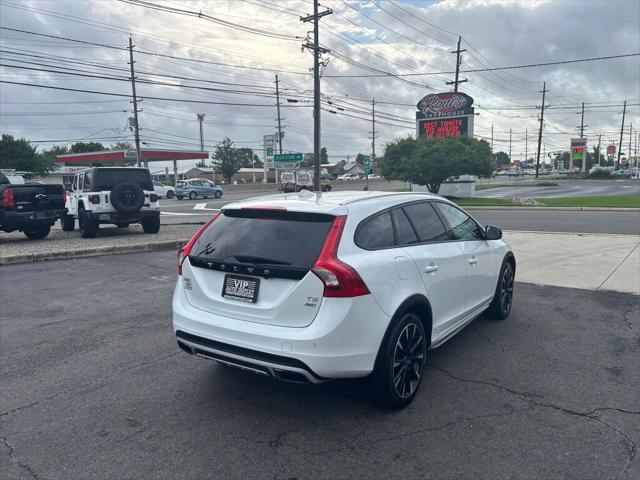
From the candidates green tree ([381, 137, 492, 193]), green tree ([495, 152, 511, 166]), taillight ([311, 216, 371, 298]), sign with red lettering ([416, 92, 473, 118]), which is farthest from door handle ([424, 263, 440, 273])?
green tree ([495, 152, 511, 166])

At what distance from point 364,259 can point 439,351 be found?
6.49 ft

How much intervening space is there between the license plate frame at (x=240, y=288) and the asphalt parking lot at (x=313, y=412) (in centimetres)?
87

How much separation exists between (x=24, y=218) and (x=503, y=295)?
11.2m

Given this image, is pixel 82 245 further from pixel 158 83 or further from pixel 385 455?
pixel 158 83

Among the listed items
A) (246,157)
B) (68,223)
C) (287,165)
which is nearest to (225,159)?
(246,157)

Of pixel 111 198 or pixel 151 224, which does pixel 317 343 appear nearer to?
pixel 111 198

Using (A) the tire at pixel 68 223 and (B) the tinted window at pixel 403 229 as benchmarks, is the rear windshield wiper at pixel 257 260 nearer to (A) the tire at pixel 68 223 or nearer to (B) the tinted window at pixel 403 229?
(B) the tinted window at pixel 403 229

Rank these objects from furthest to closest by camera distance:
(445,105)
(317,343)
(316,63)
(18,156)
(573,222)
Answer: (18,156), (445,105), (316,63), (573,222), (317,343)

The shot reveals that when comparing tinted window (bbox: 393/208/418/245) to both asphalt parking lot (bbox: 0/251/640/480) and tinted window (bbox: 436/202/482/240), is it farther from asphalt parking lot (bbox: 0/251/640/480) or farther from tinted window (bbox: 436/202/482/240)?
asphalt parking lot (bbox: 0/251/640/480)

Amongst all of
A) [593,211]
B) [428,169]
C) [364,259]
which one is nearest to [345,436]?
[364,259]

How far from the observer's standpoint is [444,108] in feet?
120

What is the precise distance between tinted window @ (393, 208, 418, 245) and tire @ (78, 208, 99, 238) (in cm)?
1090

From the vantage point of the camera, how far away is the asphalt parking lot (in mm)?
3010

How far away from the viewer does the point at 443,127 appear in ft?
121
